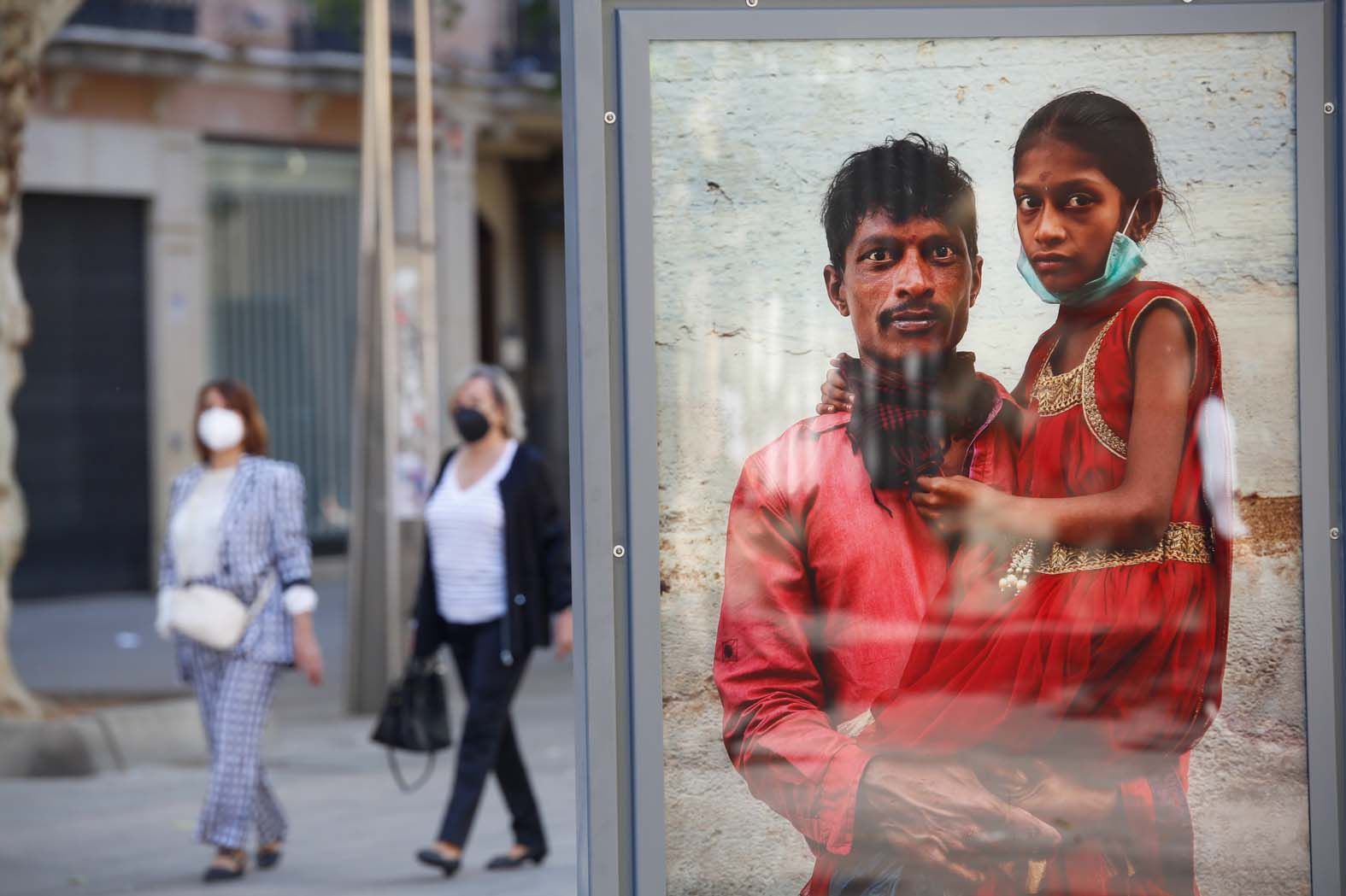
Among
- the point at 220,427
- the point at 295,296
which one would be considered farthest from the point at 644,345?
Answer: the point at 295,296

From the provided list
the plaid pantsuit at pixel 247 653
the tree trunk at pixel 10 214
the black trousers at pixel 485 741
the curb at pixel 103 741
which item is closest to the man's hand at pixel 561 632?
the black trousers at pixel 485 741

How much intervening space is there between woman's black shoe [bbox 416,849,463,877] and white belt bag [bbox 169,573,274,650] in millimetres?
1042

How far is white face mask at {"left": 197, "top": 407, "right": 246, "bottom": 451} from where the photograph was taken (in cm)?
732

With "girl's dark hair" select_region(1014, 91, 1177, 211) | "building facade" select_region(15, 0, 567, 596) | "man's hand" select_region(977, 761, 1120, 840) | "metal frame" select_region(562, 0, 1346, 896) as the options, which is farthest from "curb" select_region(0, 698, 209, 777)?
"building facade" select_region(15, 0, 567, 596)

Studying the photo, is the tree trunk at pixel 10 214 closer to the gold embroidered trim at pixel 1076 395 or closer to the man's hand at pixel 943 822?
the man's hand at pixel 943 822

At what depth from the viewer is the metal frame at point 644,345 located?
3.21 metres

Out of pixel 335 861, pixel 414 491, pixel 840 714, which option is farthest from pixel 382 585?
pixel 840 714

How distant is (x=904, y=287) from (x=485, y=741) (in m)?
4.14

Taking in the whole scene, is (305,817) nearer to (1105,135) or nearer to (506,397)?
(506,397)

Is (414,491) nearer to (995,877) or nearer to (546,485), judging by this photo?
(546,485)

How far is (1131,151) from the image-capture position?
10.7 feet

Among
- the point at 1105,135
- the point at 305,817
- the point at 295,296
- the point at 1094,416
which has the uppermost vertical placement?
the point at 295,296

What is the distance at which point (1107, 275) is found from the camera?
327 centimetres

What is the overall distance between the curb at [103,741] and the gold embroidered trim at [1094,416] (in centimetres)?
709
